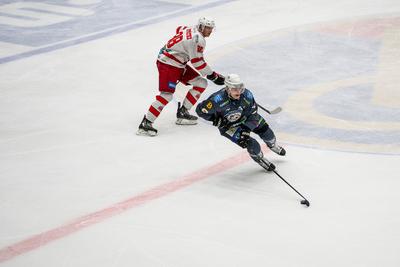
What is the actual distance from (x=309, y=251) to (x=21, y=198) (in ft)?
9.81

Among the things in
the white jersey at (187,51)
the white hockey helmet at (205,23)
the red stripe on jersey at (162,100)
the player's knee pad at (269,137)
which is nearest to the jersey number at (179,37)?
the white jersey at (187,51)

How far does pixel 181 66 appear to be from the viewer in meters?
8.54

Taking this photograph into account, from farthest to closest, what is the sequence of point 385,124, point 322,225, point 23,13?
point 23,13 < point 385,124 < point 322,225

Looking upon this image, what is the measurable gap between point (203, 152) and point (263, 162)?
0.99m

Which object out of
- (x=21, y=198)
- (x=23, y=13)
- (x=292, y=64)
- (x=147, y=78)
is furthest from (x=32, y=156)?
(x=23, y=13)

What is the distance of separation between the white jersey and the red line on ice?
4.18ft

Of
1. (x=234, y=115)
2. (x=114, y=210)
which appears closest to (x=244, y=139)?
(x=234, y=115)

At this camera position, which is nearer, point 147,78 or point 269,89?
point 269,89

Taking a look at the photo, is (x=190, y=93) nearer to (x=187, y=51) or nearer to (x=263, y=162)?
(x=187, y=51)

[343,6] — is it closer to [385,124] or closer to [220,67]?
[220,67]

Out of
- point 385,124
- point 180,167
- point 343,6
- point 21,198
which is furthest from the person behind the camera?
point 343,6

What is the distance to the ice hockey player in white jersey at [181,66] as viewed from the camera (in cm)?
825

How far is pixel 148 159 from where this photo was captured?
779 cm

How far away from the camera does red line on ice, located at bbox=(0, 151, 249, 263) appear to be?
19.6ft
